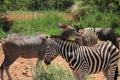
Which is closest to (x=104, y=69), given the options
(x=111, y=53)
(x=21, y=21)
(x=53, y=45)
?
(x=111, y=53)

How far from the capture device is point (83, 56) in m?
8.28

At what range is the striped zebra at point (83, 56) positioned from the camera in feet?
26.7

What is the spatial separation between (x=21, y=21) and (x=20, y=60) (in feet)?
28.0

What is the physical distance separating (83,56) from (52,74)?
3.65 ft

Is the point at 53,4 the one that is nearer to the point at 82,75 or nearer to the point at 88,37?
the point at 88,37

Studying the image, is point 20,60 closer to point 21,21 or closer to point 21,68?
point 21,68

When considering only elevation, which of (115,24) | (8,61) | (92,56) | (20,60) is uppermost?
(92,56)

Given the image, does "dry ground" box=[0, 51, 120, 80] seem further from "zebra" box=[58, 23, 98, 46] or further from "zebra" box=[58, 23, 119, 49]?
"zebra" box=[58, 23, 98, 46]

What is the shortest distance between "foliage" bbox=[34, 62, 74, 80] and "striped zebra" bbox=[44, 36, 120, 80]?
0.71 m

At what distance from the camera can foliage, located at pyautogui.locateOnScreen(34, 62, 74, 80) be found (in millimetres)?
7348

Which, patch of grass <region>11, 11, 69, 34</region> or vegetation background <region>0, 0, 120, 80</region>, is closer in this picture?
patch of grass <region>11, 11, 69, 34</region>

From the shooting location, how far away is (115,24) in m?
22.9

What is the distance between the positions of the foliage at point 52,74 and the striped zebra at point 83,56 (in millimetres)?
706

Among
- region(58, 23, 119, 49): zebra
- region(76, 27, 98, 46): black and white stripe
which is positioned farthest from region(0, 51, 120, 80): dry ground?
region(76, 27, 98, 46): black and white stripe
